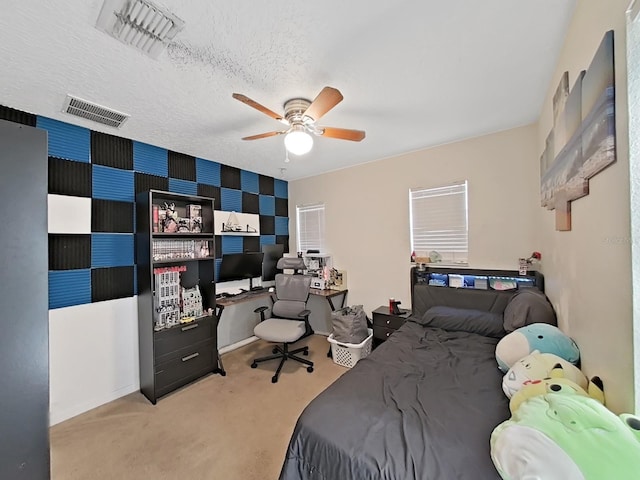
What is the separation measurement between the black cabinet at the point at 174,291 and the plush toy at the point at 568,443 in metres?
2.78

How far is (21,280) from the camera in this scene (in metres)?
0.99

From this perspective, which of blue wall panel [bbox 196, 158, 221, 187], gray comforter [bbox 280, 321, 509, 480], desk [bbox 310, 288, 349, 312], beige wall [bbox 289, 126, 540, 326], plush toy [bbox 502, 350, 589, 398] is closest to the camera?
gray comforter [bbox 280, 321, 509, 480]

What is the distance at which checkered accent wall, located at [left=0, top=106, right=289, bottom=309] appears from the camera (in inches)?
91.8

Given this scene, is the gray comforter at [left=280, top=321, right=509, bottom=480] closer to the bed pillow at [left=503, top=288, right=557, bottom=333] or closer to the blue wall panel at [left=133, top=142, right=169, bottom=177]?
the bed pillow at [left=503, top=288, right=557, bottom=333]

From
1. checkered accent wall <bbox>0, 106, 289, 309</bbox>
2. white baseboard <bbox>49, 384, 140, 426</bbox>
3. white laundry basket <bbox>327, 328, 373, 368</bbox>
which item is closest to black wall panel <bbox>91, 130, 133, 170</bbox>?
checkered accent wall <bbox>0, 106, 289, 309</bbox>

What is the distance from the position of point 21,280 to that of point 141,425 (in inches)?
75.2

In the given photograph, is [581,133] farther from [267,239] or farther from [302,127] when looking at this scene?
[267,239]

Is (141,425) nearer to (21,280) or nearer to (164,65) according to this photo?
(21,280)

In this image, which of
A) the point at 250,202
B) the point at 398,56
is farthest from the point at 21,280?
the point at 250,202

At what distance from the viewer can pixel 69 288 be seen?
2.38 m

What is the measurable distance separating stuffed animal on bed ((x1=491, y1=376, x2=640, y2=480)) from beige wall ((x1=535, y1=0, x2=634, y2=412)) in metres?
0.19

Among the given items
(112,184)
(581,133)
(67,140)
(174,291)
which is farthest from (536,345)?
(67,140)

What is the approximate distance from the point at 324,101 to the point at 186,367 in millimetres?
2892

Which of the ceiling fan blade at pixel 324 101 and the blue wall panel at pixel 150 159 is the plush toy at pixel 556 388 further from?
the blue wall panel at pixel 150 159
